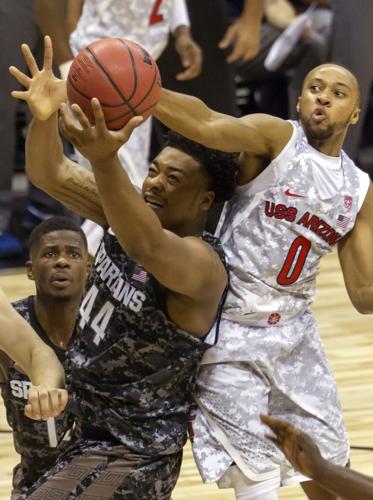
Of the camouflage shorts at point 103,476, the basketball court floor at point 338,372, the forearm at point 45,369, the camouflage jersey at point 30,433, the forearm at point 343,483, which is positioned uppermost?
the forearm at point 45,369

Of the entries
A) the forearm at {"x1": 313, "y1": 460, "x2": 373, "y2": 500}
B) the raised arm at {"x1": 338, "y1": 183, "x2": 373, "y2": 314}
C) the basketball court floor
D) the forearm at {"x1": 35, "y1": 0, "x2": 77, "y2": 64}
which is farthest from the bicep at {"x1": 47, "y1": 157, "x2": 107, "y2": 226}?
the forearm at {"x1": 35, "y1": 0, "x2": 77, "y2": 64}

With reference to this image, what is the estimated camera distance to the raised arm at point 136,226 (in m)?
3.42

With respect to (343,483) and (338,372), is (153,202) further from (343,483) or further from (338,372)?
(338,372)

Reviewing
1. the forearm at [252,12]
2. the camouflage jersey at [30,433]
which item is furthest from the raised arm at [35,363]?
the forearm at [252,12]

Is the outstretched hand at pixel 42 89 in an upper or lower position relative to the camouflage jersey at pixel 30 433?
upper

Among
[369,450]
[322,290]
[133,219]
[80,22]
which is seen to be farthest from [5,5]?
[133,219]

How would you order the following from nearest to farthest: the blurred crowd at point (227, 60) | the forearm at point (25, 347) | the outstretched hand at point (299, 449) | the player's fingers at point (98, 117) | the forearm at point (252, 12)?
the outstretched hand at point (299, 449), the player's fingers at point (98, 117), the forearm at point (25, 347), the blurred crowd at point (227, 60), the forearm at point (252, 12)

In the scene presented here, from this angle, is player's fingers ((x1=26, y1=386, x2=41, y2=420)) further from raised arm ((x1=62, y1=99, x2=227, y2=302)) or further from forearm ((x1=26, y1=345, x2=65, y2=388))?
raised arm ((x1=62, y1=99, x2=227, y2=302))

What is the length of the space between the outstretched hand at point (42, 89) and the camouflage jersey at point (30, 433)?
1.18 m

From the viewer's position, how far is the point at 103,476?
3900 mm

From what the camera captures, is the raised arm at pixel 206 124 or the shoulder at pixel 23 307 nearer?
the raised arm at pixel 206 124

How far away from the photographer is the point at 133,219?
3.56 metres

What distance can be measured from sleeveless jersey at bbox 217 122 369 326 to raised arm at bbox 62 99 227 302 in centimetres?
31

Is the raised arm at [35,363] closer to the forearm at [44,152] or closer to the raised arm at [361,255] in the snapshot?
the forearm at [44,152]
